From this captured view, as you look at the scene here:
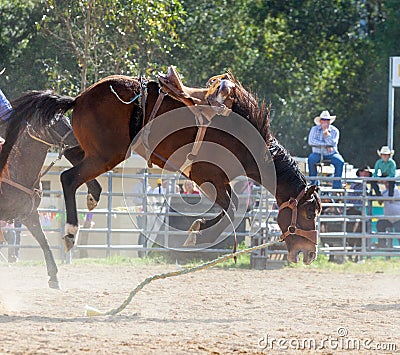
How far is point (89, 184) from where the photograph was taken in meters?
7.03

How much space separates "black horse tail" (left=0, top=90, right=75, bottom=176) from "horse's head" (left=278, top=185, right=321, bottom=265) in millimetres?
2110

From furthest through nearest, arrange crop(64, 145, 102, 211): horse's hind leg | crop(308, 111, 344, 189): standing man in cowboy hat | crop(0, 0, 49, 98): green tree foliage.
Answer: crop(0, 0, 49, 98): green tree foliage
crop(308, 111, 344, 189): standing man in cowboy hat
crop(64, 145, 102, 211): horse's hind leg

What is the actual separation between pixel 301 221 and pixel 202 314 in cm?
119

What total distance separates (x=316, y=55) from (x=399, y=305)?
19840 mm

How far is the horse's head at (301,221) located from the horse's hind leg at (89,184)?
1.64 meters

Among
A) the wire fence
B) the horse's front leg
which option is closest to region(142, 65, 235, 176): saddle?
the horse's front leg

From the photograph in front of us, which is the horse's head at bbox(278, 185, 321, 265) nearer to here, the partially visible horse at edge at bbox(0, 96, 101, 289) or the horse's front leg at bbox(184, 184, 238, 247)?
the horse's front leg at bbox(184, 184, 238, 247)

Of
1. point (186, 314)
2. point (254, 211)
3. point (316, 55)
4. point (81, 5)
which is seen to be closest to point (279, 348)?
point (186, 314)

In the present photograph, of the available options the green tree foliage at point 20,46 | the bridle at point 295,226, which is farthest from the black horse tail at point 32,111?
the green tree foliage at point 20,46

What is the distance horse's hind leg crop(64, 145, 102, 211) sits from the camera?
7.02 meters

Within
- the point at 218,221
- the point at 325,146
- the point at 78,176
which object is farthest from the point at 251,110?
the point at 325,146

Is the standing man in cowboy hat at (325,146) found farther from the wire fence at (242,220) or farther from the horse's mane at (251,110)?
the horse's mane at (251,110)

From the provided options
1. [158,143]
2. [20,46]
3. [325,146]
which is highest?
[20,46]

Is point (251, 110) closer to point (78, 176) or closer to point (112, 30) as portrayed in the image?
point (78, 176)
